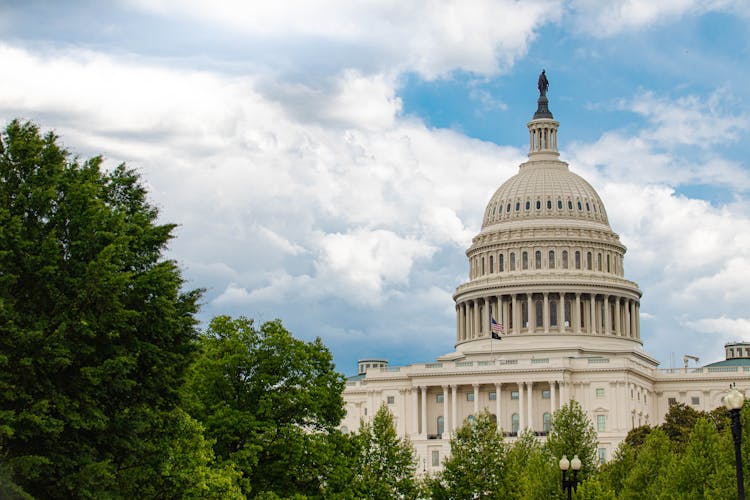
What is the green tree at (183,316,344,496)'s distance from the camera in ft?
237

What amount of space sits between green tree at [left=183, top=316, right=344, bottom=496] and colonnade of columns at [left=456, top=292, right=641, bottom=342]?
107 meters

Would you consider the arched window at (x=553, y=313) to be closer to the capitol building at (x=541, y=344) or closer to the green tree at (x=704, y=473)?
the capitol building at (x=541, y=344)

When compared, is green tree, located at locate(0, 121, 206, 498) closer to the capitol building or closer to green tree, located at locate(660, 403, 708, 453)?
green tree, located at locate(660, 403, 708, 453)

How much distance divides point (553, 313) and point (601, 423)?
81.5 feet

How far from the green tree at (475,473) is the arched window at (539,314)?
8405cm

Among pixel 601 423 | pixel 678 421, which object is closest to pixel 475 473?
pixel 678 421

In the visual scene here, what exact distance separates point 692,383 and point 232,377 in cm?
10715

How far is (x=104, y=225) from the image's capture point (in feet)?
173

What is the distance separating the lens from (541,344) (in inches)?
7057

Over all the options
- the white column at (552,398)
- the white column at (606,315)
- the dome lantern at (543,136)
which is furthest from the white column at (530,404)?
the dome lantern at (543,136)

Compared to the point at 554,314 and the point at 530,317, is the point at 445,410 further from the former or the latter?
the point at 554,314

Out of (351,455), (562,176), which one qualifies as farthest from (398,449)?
(562,176)

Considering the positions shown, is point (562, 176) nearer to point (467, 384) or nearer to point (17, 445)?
point (467, 384)

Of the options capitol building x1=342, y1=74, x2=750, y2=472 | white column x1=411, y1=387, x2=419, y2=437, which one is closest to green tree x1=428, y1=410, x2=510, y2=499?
capitol building x1=342, y1=74, x2=750, y2=472
